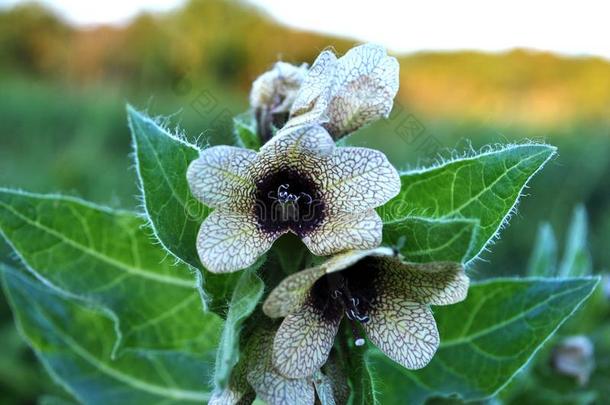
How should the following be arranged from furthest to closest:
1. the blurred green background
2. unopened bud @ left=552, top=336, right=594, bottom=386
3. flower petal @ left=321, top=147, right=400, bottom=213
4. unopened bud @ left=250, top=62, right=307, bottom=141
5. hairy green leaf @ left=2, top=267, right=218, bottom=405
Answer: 1. the blurred green background
2. unopened bud @ left=552, top=336, right=594, bottom=386
3. hairy green leaf @ left=2, top=267, right=218, bottom=405
4. unopened bud @ left=250, top=62, right=307, bottom=141
5. flower petal @ left=321, top=147, right=400, bottom=213

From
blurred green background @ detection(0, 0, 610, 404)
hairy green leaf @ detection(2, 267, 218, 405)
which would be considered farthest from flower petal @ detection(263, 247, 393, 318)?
hairy green leaf @ detection(2, 267, 218, 405)

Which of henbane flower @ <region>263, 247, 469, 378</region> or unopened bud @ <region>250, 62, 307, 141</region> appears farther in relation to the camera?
unopened bud @ <region>250, 62, 307, 141</region>

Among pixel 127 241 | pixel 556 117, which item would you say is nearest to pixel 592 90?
pixel 556 117

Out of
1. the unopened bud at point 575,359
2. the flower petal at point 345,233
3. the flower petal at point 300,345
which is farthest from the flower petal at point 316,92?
the unopened bud at point 575,359

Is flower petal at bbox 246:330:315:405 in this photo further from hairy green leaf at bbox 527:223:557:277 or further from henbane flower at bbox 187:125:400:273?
hairy green leaf at bbox 527:223:557:277

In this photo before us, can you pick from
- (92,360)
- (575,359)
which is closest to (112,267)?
(92,360)

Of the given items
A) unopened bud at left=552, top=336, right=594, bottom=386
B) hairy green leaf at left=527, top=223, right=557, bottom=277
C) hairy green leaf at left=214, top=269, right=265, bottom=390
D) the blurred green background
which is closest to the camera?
hairy green leaf at left=214, top=269, right=265, bottom=390

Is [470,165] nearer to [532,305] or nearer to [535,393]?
[532,305]
